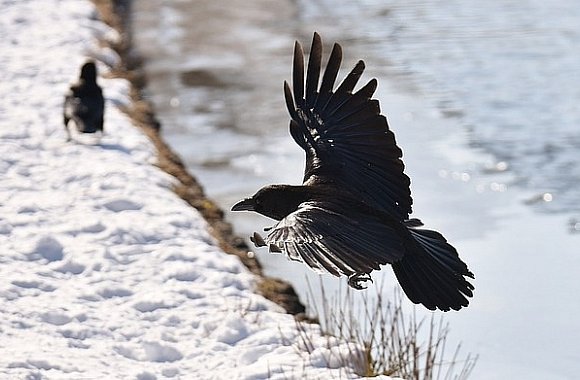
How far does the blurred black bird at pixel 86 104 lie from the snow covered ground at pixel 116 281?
22 centimetres

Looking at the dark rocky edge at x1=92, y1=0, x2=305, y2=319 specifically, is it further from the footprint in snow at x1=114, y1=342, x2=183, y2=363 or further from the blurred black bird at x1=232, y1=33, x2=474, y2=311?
the blurred black bird at x1=232, y1=33, x2=474, y2=311

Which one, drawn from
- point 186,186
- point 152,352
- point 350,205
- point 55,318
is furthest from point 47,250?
point 350,205

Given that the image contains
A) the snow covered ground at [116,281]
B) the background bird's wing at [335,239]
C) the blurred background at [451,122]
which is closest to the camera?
the background bird's wing at [335,239]

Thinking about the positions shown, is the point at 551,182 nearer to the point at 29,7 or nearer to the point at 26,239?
the point at 26,239

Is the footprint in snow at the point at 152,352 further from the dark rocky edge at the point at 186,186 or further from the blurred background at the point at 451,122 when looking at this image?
the dark rocky edge at the point at 186,186

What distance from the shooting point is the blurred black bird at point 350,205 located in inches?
174

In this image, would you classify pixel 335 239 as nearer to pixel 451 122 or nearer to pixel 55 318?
pixel 55 318

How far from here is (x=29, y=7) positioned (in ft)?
53.5

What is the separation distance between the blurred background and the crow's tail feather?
92cm

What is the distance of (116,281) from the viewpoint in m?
7.28

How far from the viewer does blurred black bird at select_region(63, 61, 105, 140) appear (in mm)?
9914

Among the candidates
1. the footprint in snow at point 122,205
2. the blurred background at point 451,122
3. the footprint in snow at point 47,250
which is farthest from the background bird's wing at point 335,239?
the footprint in snow at point 122,205

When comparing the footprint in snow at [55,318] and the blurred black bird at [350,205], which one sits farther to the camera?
the footprint in snow at [55,318]

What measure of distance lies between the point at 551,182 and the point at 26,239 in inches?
182
